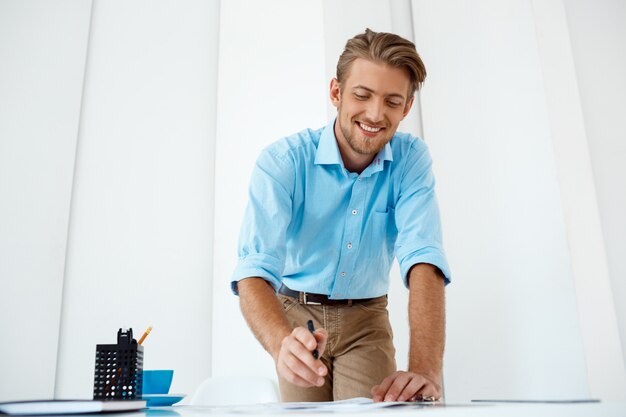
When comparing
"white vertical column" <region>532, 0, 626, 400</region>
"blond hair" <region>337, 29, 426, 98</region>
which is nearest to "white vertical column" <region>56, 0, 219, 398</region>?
"blond hair" <region>337, 29, 426, 98</region>

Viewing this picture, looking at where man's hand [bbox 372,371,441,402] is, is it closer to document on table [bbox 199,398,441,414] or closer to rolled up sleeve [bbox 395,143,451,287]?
document on table [bbox 199,398,441,414]

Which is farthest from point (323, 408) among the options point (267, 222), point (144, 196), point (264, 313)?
point (144, 196)

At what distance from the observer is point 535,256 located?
1847mm

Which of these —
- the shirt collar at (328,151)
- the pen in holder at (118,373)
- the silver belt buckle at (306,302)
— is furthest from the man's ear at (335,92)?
the pen in holder at (118,373)

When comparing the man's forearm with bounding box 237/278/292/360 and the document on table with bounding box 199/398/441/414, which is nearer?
the document on table with bounding box 199/398/441/414

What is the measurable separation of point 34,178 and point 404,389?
1546mm

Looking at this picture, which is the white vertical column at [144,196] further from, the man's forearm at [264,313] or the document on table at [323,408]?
the document on table at [323,408]

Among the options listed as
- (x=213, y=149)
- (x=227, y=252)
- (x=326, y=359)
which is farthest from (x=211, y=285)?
(x=326, y=359)

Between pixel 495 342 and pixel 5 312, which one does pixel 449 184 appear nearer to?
pixel 495 342

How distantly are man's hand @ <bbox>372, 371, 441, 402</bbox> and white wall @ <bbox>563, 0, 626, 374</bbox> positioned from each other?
86cm

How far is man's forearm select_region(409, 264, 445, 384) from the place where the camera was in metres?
1.16

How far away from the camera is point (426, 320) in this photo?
4.03 feet

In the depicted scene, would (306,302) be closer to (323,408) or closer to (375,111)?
(375,111)

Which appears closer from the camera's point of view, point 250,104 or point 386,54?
point 386,54
